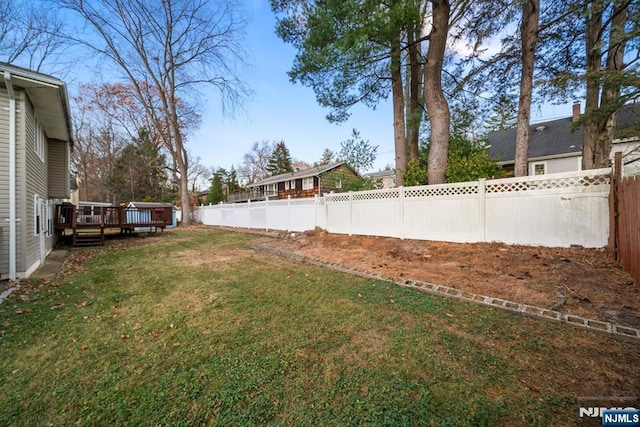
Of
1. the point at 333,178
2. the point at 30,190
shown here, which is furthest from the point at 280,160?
the point at 30,190

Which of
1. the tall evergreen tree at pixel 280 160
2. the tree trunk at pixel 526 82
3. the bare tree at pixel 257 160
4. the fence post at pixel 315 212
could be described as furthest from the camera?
the bare tree at pixel 257 160

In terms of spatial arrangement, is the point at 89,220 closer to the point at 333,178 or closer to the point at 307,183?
the point at 307,183

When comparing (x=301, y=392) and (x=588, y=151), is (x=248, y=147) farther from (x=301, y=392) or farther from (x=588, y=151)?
(x=301, y=392)

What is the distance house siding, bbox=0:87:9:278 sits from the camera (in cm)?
487

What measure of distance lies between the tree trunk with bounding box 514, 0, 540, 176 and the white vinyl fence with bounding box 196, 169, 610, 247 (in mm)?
1636

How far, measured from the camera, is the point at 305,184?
27609mm

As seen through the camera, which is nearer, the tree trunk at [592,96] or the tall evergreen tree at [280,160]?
the tree trunk at [592,96]

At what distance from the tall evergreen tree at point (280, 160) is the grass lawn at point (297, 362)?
123 feet

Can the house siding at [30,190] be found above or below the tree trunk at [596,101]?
below

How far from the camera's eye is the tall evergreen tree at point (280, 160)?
133 ft

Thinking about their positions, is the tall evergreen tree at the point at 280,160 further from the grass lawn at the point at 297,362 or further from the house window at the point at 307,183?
the grass lawn at the point at 297,362

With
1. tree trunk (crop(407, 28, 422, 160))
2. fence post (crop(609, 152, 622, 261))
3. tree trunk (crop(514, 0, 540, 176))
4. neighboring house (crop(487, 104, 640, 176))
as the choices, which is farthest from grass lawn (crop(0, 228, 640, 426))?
neighboring house (crop(487, 104, 640, 176))

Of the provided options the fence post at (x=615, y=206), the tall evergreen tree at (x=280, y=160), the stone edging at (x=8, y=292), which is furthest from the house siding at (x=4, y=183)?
the tall evergreen tree at (x=280, y=160)

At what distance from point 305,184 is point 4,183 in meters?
23.3
